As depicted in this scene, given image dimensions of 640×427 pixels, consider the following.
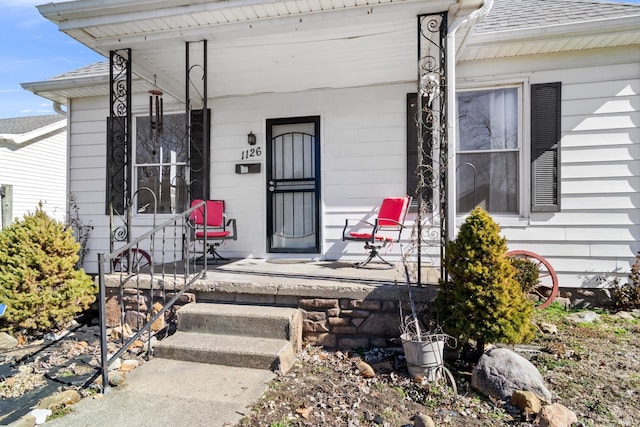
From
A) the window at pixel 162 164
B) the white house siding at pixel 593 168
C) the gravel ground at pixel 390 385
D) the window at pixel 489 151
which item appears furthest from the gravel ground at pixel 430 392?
the window at pixel 162 164

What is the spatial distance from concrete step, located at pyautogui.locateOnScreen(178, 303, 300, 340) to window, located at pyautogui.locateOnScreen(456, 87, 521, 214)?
2.70 m

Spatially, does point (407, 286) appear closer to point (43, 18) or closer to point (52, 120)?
point (43, 18)

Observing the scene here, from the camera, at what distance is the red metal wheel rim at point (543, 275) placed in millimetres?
4230

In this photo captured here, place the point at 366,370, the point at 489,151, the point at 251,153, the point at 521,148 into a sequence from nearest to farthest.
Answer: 1. the point at 366,370
2. the point at 521,148
3. the point at 489,151
4. the point at 251,153

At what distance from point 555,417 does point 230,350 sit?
208 cm

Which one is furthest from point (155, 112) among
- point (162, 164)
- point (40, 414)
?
point (40, 414)

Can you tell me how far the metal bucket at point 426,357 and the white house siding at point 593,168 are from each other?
8.37ft

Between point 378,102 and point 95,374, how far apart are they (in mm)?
4029

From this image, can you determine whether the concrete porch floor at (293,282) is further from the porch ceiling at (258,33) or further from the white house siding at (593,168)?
the porch ceiling at (258,33)

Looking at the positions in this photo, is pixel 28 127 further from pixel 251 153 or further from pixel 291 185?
pixel 291 185

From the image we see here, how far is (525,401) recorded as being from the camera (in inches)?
87.0

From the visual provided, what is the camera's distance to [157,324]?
11.4 feet

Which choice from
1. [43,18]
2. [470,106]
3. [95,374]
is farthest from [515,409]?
[43,18]

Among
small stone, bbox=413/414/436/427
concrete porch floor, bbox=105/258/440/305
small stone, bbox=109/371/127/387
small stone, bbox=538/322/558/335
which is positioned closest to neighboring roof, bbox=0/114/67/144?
concrete porch floor, bbox=105/258/440/305
